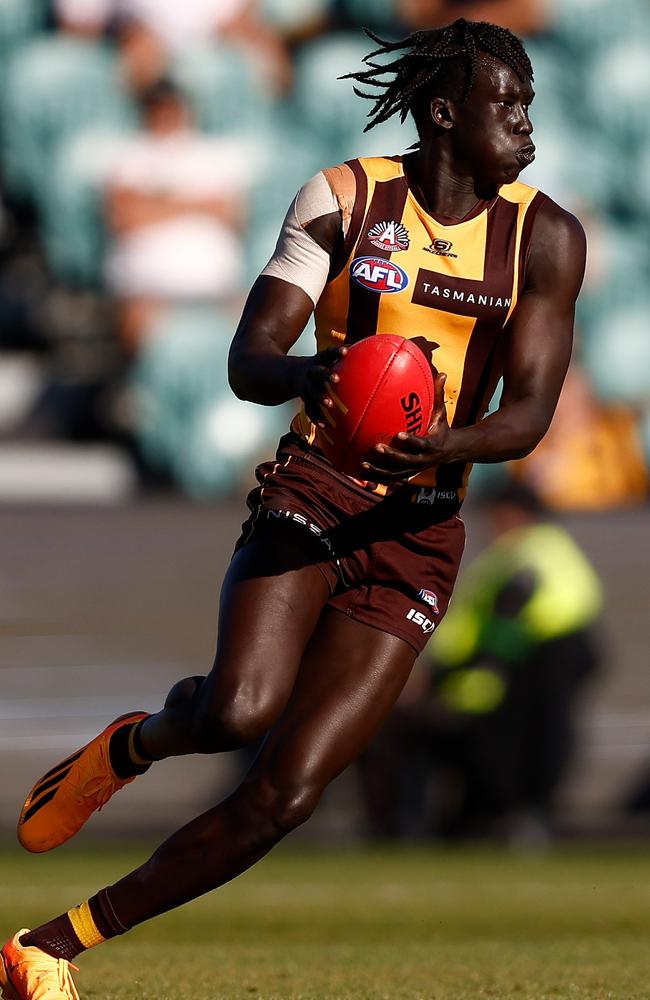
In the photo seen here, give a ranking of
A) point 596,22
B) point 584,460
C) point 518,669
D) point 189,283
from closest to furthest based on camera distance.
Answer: point 518,669
point 584,460
point 189,283
point 596,22

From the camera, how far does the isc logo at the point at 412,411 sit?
432 centimetres

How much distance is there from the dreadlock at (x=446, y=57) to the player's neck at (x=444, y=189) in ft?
0.62

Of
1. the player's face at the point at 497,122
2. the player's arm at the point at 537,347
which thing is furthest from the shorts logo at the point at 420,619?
the player's face at the point at 497,122

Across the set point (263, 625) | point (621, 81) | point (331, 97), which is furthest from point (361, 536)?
point (621, 81)

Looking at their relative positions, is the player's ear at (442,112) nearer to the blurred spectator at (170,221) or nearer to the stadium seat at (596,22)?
the blurred spectator at (170,221)

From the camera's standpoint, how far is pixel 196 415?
14.0 meters

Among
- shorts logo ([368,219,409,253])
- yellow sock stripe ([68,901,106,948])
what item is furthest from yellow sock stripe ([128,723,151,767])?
shorts logo ([368,219,409,253])

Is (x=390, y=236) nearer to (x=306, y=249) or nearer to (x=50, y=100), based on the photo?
(x=306, y=249)

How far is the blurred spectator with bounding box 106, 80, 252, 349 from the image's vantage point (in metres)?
14.3

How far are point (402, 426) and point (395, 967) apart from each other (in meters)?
2.37

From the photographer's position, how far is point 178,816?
10.3 m

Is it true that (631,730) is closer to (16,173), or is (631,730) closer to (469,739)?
(469,739)

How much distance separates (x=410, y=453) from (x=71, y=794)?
1.48 meters

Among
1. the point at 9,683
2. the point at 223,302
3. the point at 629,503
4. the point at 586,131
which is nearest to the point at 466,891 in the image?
the point at 9,683
